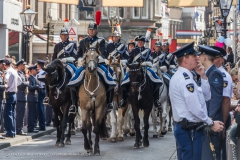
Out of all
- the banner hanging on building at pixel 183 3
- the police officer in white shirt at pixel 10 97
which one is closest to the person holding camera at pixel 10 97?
the police officer in white shirt at pixel 10 97

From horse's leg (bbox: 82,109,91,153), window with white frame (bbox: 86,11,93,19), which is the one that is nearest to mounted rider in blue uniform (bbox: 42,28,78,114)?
horse's leg (bbox: 82,109,91,153)

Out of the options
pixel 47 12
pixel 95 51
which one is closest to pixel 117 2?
pixel 95 51

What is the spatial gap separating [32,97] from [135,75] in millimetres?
5312

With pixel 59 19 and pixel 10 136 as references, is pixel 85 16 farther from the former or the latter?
pixel 10 136

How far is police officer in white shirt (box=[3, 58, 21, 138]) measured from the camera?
22.3 meters

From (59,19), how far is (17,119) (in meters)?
31.8

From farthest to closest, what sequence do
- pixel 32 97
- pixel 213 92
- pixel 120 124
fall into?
pixel 32 97
pixel 120 124
pixel 213 92

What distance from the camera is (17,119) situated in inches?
939

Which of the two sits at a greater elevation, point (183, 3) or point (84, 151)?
point (183, 3)

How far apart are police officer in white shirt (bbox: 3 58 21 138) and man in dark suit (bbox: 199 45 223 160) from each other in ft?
33.3

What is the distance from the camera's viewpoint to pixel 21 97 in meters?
24.1

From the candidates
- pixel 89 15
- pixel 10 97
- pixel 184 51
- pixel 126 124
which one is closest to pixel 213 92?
pixel 184 51

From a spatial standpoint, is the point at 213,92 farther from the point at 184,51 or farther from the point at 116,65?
→ the point at 116,65

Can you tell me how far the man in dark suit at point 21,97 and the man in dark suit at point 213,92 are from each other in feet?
37.6
